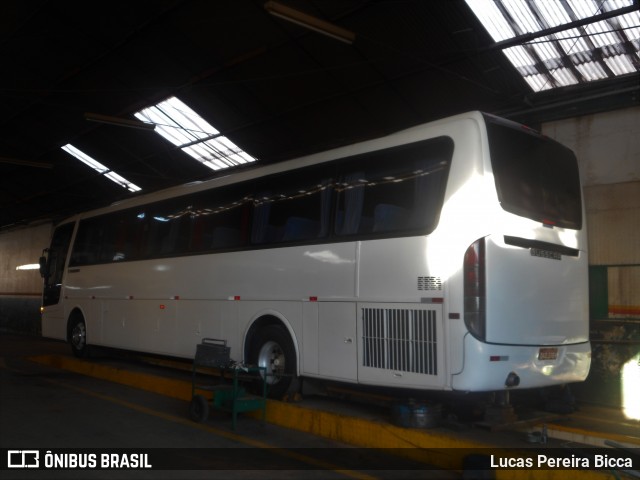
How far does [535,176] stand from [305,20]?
12.0 feet

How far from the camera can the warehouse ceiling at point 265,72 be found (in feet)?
31.7

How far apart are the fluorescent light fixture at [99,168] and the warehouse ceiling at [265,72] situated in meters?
1.62

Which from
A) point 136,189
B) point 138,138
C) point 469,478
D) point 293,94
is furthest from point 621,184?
point 136,189

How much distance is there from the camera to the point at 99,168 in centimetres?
1891

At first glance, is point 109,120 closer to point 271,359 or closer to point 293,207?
point 293,207

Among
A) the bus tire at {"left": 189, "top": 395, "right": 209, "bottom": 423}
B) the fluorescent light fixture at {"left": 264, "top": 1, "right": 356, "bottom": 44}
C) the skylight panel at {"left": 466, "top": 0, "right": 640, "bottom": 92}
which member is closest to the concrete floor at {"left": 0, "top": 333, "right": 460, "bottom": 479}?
the bus tire at {"left": 189, "top": 395, "right": 209, "bottom": 423}

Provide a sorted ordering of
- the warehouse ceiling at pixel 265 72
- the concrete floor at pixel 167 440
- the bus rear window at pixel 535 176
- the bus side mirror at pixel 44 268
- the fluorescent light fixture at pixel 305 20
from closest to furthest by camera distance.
Result: the concrete floor at pixel 167 440
the bus rear window at pixel 535 176
the fluorescent light fixture at pixel 305 20
the warehouse ceiling at pixel 265 72
the bus side mirror at pixel 44 268

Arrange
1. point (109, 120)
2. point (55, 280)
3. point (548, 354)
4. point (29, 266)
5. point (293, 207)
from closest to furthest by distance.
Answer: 1. point (548, 354)
2. point (293, 207)
3. point (109, 120)
4. point (55, 280)
5. point (29, 266)

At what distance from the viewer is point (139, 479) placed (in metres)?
5.57

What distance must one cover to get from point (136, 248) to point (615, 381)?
27.2 ft

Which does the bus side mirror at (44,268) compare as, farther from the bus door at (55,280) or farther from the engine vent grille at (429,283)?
the engine vent grille at (429,283)

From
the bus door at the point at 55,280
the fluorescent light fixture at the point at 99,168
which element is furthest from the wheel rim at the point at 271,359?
the fluorescent light fixture at the point at 99,168

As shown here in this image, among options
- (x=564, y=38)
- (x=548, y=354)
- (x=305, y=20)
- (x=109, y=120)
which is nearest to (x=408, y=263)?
(x=548, y=354)

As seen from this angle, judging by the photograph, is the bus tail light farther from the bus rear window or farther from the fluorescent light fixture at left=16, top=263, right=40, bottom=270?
the fluorescent light fixture at left=16, top=263, right=40, bottom=270
